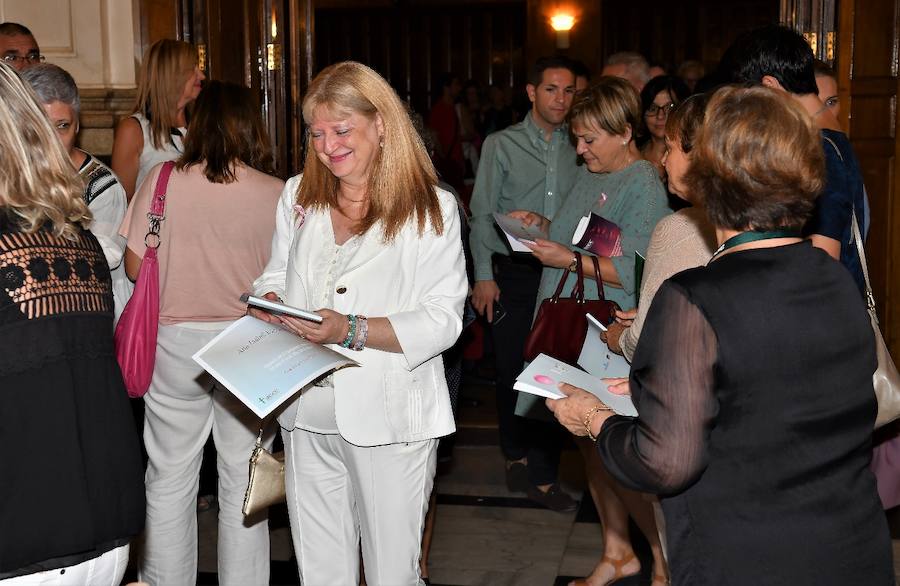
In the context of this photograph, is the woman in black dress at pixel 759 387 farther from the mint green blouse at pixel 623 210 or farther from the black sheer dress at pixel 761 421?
the mint green blouse at pixel 623 210

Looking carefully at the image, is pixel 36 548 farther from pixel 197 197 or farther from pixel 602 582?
pixel 602 582

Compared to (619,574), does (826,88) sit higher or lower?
higher

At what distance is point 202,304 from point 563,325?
115 cm

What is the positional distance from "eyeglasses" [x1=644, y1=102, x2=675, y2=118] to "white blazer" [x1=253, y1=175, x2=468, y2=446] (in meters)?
2.36

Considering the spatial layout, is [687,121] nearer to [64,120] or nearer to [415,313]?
[415,313]

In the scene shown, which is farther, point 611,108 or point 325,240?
point 611,108

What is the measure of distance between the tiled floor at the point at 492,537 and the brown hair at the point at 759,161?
7.94ft

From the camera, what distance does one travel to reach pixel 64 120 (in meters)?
3.49

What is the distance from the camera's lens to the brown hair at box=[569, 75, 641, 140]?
3.83 meters

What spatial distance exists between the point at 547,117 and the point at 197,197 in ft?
6.09

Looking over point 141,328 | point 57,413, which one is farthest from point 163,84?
point 57,413

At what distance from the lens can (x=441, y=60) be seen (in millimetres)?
14242

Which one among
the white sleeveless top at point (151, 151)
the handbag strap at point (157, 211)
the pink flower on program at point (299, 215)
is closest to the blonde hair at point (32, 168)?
the pink flower on program at point (299, 215)

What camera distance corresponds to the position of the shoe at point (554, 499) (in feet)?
15.9
